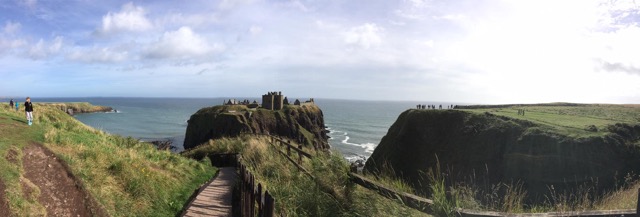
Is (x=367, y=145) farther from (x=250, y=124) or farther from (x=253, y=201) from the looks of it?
(x=253, y=201)

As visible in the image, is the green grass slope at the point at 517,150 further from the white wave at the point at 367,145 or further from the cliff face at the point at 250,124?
the cliff face at the point at 250,124

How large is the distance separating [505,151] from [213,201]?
3573cm

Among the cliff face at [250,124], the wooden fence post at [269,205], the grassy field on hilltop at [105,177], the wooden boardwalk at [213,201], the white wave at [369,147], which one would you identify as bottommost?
the white wave at [369,147]

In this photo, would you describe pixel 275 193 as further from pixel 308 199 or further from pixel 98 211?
pixel 98 211

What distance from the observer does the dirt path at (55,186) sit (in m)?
8.55

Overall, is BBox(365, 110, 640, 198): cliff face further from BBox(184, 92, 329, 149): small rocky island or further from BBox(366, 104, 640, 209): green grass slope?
BBox(184, 92, 329, 149): small rocky island

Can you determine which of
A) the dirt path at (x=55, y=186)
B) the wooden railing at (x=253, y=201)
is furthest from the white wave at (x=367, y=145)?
the wooden railing at (x=253, y=201)

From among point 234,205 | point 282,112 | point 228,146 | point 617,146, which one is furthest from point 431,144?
point 282,112

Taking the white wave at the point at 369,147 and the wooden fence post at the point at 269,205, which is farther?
the white wave at the point at 369,147

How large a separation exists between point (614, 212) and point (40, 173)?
12.1m

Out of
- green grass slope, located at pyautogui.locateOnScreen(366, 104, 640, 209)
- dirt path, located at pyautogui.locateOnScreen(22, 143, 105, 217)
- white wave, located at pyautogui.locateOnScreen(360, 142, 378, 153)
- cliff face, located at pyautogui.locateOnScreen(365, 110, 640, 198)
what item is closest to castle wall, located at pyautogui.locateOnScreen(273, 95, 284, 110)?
white wave, located at pyautogui.locateOnScreen(360, 142, 378, 153)

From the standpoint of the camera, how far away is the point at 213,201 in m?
11.2

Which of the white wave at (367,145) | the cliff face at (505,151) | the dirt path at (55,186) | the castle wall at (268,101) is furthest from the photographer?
the castle wall at (268,101)

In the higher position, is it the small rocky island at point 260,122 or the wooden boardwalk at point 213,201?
the wooden boardwalk at point 213,201
